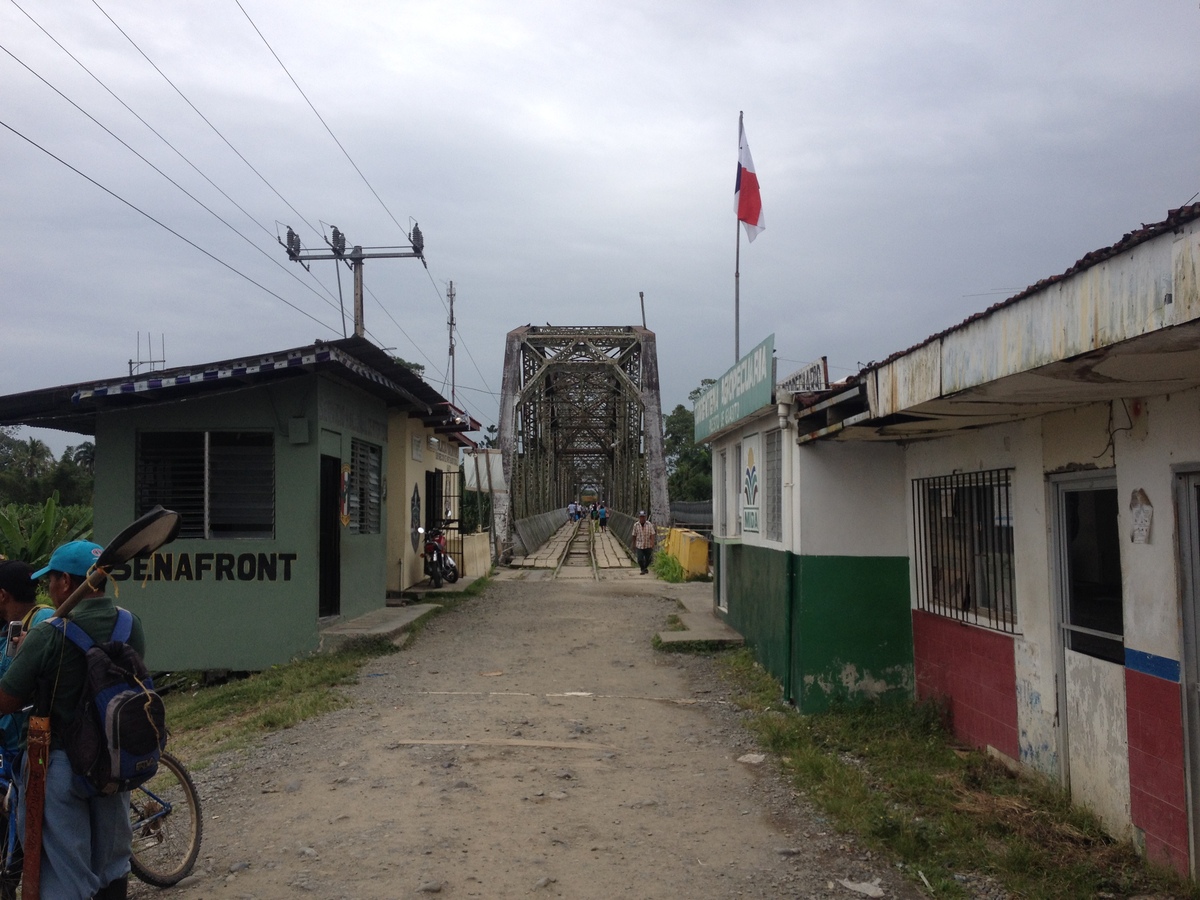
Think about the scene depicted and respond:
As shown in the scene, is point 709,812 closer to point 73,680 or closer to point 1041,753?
point 1041,753

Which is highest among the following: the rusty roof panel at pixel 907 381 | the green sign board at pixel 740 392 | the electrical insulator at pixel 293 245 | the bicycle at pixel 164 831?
the electrical insulator at pixel 293 245

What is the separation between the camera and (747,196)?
11898mm

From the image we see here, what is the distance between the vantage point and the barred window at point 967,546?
6.09 metres

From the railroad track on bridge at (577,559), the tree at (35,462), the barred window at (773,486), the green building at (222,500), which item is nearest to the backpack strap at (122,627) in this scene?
the barred window at (773,486)

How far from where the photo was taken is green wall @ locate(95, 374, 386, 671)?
980cm

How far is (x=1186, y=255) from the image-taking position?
2.81m

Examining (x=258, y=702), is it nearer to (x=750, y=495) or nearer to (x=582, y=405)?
(x=750, y=495)

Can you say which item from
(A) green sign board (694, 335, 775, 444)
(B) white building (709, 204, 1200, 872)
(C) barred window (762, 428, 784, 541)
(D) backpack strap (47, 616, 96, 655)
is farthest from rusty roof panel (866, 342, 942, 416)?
(D) backpack strap (47, 616, 96, 655)

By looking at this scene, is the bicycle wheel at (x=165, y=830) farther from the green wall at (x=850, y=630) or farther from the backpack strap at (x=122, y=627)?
the green wall at (x=850, y=630)

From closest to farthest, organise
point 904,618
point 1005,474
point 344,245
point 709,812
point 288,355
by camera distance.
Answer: point 709,812
point 1005,474
point 904,618
point 288,355
point 344,245

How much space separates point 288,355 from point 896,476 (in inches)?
231

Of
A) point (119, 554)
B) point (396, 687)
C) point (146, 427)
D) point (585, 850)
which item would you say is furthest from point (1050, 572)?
point (146, 427)

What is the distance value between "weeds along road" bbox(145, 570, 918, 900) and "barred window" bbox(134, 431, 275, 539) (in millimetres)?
2359

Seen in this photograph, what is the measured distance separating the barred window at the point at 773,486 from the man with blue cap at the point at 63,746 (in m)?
5.75
